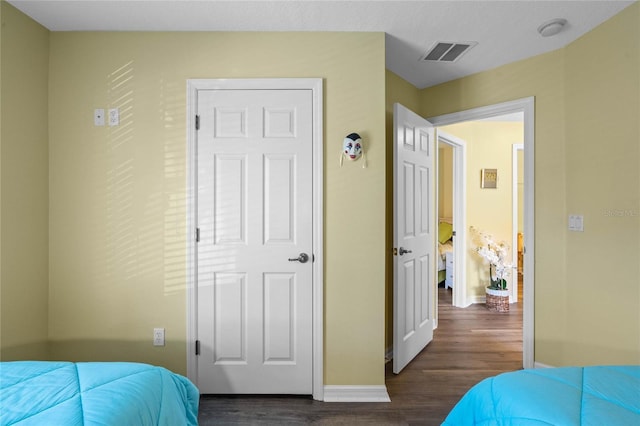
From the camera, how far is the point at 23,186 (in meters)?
1.98

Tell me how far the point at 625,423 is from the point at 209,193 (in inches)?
85.7

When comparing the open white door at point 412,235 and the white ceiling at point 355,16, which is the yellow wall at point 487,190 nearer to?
the open white door at point 412,235

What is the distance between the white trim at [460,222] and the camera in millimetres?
4164

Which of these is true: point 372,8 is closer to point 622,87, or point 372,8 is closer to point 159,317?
point 622,87

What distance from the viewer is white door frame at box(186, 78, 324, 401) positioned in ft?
7.02

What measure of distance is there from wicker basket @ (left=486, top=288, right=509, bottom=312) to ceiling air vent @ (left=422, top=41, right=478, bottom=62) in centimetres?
293

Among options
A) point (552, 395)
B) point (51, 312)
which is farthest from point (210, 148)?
point (552, 395)

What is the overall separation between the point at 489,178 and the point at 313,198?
332 cm

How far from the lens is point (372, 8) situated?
6.31ft

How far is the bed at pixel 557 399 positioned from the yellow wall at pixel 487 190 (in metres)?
3.19

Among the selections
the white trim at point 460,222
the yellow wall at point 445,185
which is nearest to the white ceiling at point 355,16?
the white trim at point 460,222

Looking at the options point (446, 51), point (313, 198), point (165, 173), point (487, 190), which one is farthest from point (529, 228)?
point (165, 173)

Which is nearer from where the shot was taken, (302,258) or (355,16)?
(355,16)

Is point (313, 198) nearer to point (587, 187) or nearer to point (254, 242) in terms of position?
point (254, 242)
